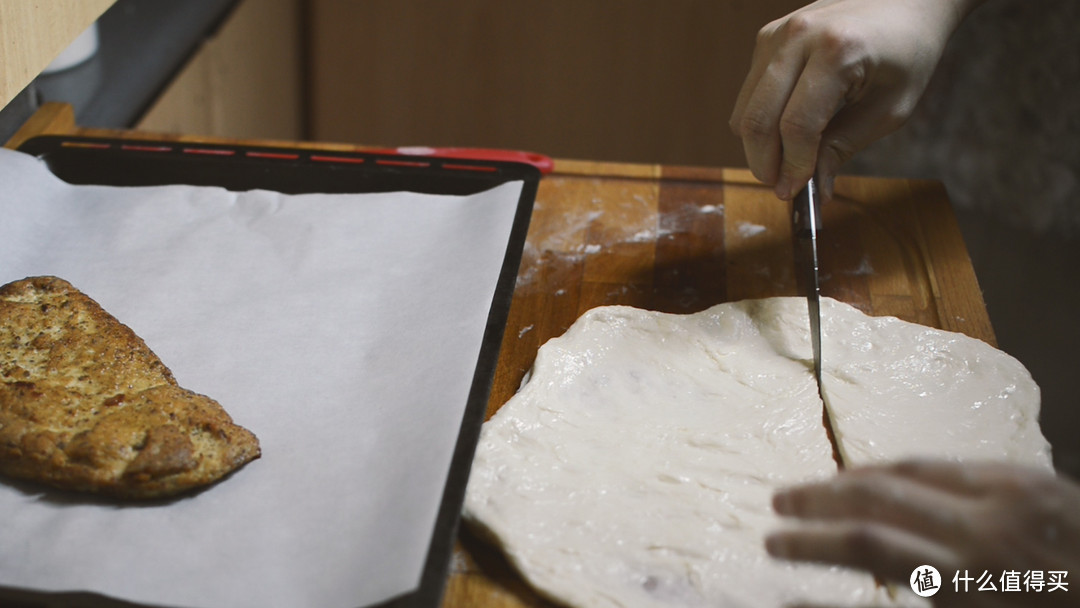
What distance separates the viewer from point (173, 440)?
0.84 metres

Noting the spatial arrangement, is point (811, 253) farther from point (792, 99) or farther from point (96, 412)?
point (96, 412)

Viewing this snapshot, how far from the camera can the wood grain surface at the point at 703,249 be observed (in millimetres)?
1214

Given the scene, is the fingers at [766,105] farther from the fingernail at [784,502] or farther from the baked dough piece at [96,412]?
the baked dough piece at [96,412]

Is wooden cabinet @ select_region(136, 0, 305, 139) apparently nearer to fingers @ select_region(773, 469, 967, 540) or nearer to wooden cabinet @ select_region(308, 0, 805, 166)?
wooden cabinet @ select_region(308, 0, 805, 166)

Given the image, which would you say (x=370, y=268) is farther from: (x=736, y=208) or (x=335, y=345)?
(x=736, y=208)

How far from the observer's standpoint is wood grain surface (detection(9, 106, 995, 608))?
1.21 meters

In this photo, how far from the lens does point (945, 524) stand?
64 centimetres

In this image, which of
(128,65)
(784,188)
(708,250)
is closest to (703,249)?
(708,250)

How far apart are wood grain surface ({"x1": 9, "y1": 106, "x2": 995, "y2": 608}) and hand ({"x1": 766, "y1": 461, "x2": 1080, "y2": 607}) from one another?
0.46 m

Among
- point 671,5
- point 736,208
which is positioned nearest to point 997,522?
point 736,208

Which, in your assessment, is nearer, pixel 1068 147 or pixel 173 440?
pixel 173 440

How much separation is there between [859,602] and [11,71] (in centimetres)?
104

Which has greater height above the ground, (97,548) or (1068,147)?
(97,548)

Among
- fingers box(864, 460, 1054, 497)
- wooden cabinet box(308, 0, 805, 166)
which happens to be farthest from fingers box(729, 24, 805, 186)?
wooden cabinet box(308, 0, 805, 166)
